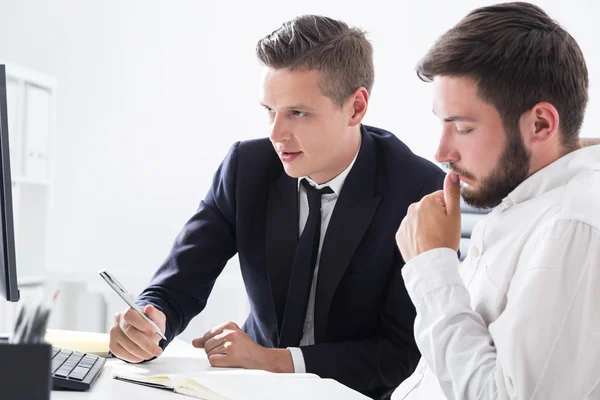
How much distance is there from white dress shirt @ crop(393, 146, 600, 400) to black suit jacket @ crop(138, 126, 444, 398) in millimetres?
451

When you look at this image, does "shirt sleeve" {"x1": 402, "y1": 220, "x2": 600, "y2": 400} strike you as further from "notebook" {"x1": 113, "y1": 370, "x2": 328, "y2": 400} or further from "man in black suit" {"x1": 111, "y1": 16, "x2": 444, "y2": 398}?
"man in black suit" {"x1": 111, "y1": 16, "x2": 444, "y2": 398}

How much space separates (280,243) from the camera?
5.50ft

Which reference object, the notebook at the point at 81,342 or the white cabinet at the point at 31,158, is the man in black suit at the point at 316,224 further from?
the white cabinet at the point at 31,158

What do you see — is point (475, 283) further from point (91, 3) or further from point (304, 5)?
point (91, 3)

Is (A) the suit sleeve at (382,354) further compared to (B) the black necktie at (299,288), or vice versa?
(B) the black necktie at (299,288)

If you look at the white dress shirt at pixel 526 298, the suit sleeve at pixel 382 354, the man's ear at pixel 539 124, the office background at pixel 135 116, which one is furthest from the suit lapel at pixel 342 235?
the office background at pixel 135 116

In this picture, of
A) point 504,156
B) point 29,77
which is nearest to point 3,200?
point 504,156

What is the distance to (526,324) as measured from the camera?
2.94 ft

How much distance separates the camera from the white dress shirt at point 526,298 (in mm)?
892

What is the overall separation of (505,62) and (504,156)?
145mm

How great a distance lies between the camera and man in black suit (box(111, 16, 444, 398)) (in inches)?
63.6

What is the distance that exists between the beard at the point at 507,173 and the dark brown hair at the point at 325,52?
634 millimetres

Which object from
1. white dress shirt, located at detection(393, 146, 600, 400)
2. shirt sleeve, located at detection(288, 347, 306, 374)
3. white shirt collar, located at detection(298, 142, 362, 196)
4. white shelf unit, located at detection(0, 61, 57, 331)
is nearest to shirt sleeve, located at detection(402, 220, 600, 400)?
white dress shirt, located at detection(393, 146, 600, 400)

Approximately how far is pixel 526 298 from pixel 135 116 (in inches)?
113
